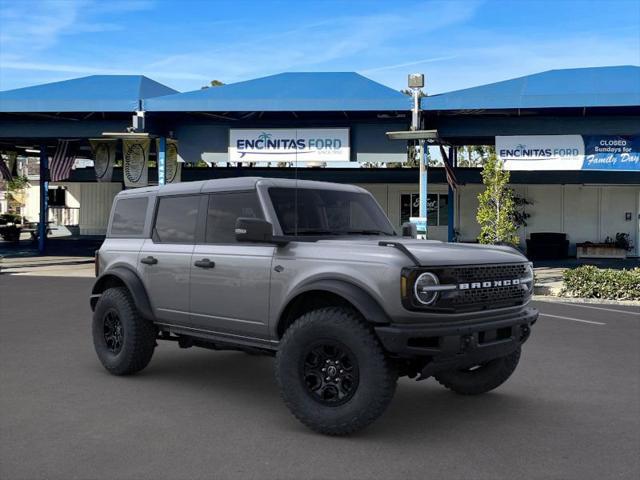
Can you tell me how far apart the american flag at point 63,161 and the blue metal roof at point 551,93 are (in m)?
15.4

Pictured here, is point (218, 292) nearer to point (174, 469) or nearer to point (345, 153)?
point (174, 469)

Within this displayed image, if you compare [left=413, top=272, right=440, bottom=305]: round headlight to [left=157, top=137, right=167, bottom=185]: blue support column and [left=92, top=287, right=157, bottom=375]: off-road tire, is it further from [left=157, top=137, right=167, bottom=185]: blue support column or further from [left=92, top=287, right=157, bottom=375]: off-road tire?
[left=157, top=137, right=167, bottom=185]: blue support column

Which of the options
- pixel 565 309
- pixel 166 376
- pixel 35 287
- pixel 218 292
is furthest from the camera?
pixel 35 287

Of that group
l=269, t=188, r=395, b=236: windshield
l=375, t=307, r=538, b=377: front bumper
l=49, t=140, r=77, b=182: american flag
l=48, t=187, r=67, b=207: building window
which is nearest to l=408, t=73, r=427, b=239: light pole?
l=269, t=188, r=395, b=236: windshield

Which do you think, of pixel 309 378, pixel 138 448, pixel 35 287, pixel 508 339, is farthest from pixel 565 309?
pixel 35 287

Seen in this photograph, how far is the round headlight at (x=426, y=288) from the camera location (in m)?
4.73

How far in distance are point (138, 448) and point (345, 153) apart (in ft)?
57.4

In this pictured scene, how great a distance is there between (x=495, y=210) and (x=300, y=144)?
24.1ft

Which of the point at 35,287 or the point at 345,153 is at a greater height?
the point at 345,153

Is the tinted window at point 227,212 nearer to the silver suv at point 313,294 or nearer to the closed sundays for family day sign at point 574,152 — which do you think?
the silver suv at point 313,294

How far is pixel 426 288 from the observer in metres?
4.73

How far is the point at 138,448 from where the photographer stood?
15.3 ft

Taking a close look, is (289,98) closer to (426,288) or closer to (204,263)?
(204,263)

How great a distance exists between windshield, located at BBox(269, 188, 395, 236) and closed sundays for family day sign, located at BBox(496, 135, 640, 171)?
15.1m
